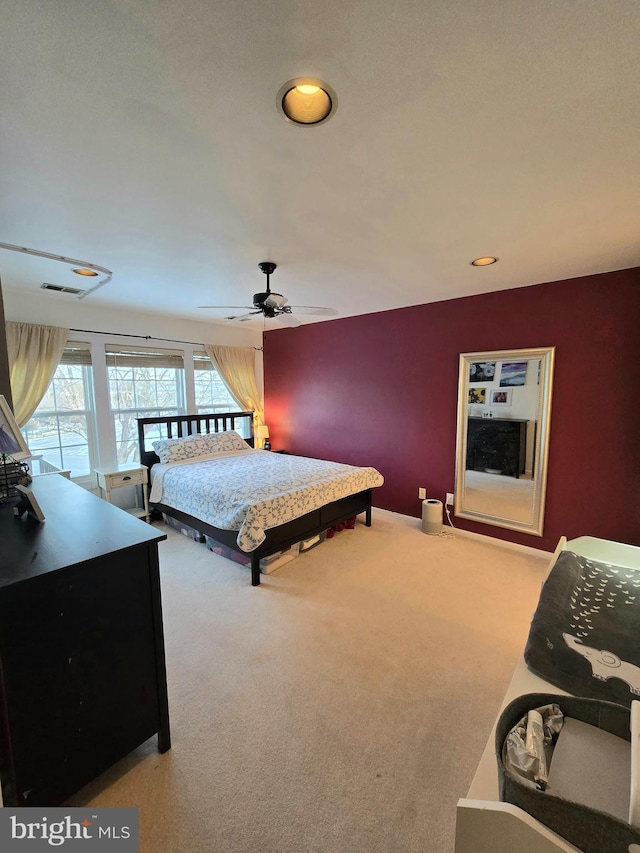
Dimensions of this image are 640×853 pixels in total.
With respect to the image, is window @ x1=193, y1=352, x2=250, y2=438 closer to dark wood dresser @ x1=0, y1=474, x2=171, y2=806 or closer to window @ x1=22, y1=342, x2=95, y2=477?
window @ x1=22, y1=342, x2=95, y2=477

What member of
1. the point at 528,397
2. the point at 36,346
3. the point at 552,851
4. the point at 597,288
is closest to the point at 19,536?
the point at 552,851

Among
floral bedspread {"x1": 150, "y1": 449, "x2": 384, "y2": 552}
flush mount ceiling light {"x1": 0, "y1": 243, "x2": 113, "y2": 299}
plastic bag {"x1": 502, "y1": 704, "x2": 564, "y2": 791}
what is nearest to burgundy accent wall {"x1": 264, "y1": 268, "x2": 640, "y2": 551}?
floral bedspread {"x1": 150, "y1": 449, "x2": 384, "y2": 552}

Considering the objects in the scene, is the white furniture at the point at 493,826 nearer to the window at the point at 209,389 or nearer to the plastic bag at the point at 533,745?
the plastic bag at the point at 533,745

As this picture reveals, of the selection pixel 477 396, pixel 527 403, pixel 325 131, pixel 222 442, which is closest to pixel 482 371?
pixel 477 396

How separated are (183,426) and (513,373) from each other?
3.88 m

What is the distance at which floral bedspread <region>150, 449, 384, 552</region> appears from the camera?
2.66 metres

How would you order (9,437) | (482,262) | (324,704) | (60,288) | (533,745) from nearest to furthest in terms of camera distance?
1. (533,745)
2. (324,704)
3. (9,437)
4. (482,262)
5. (60,288)

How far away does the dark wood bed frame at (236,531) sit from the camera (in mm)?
2785

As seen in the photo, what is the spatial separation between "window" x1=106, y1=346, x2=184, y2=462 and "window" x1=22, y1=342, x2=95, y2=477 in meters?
0.25

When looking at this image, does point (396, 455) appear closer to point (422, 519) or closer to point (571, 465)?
point (422, 519)

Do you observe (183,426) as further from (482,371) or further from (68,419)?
(482,371)

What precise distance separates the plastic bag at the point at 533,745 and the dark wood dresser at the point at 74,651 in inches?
47.7

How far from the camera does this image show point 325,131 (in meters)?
1.24

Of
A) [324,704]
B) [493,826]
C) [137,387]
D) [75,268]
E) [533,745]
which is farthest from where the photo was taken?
[137,387]
